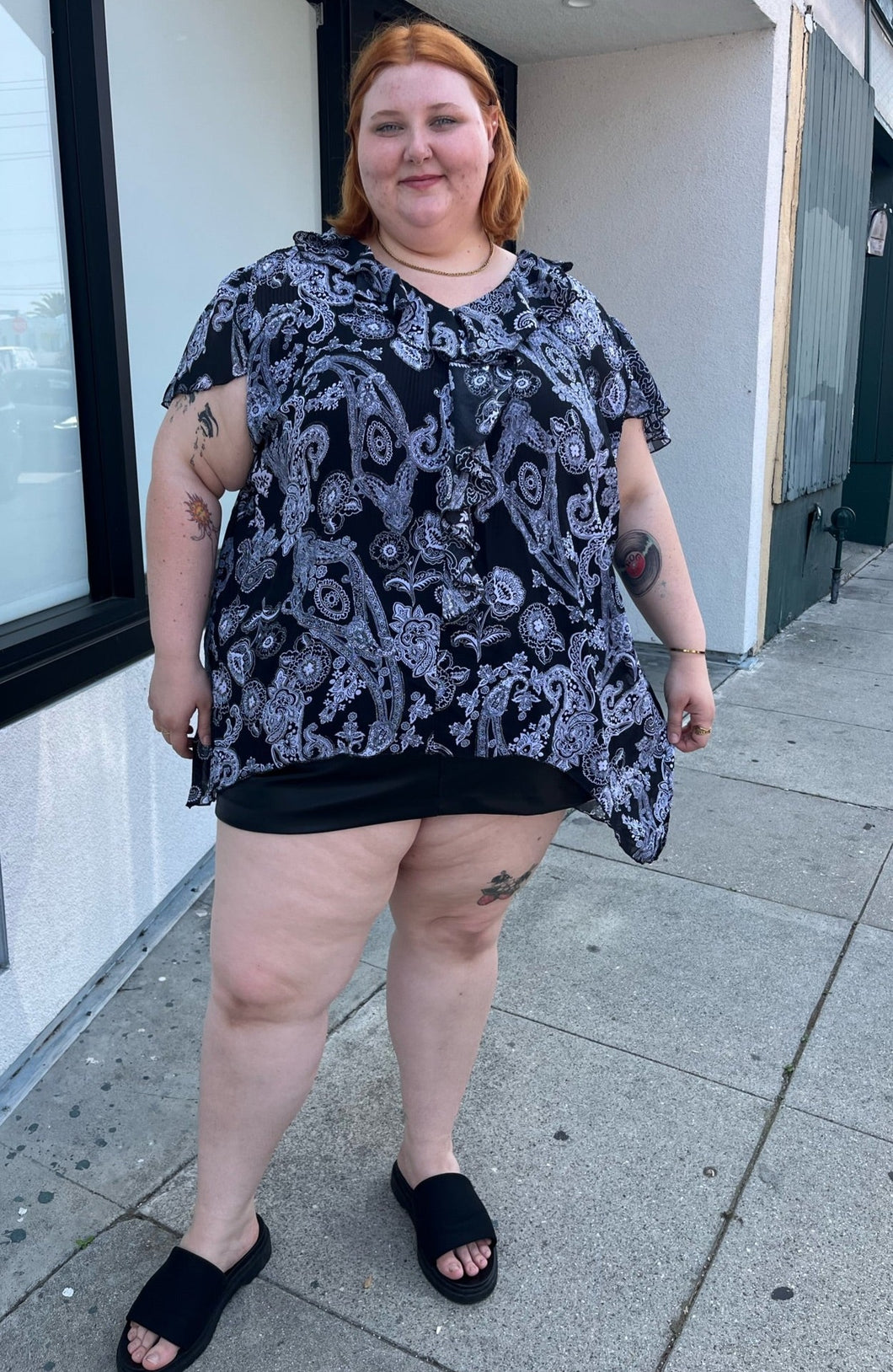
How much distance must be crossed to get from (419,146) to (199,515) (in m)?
0.60

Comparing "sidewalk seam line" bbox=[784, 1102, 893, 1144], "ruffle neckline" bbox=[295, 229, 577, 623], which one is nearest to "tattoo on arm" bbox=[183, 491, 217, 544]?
"ruffle neckline" bbox=[295, 229, 577, 623]

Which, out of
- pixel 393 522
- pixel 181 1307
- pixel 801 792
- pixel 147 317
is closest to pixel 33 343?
pixel 147 317

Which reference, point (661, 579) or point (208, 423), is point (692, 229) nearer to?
point (661, 579)

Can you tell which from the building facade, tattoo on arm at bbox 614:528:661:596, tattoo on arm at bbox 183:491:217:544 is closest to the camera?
tattoo on arm at bbox 183:491:217:544

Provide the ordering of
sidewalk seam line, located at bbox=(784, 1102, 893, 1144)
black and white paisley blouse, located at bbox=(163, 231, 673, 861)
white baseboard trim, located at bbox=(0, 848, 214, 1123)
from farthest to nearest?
white baseboard trim, located at bbox=(0, 848, 214, 1123) → sidewalk seam line, located at bbox=(784, 1102, 893, 1144) → black and white paisley blouse, located at bbox=(163, 231, 673, 861)

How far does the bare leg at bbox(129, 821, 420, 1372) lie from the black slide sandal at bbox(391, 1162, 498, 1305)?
1.15 feet

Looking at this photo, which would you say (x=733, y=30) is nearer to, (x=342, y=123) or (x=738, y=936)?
(x=342, y=123)

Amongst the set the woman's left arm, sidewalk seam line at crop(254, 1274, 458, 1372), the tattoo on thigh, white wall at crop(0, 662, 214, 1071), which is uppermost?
the woman's left arm

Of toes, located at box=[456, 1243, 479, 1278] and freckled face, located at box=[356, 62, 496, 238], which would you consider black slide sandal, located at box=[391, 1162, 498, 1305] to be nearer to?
toes, located at box=[456, 1243, 479, 1278]

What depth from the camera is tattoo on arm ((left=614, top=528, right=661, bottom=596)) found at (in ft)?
6.17

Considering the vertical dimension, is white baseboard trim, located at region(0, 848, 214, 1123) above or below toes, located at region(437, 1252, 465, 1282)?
above

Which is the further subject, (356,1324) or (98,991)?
(98,991)

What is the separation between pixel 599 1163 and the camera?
2.27 metres

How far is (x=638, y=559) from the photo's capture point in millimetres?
1889
